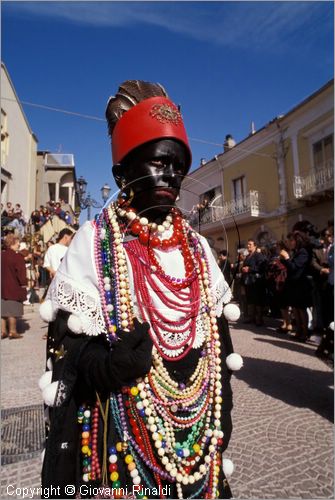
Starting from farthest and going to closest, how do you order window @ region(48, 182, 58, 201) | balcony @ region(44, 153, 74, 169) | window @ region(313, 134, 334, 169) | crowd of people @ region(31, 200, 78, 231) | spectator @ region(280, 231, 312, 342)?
1. window @ region(48, 182, 58, 201)
2. balcony @ region(44, 153, 74, 169)
3. crowd of people @ region(31, 200, 78, 231)
4. window @ region(313, 134, 334, 169)
5. spectator @ region(280, 231, 312, 342)

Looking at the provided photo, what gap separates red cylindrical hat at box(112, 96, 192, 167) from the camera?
4.51ft

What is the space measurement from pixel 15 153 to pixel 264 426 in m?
18.5

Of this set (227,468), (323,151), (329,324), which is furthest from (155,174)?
→ (323,151)

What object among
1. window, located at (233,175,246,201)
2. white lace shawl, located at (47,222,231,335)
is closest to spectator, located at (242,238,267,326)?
white lace shawl, located at (47,222,231,335)

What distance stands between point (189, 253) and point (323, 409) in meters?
2.82

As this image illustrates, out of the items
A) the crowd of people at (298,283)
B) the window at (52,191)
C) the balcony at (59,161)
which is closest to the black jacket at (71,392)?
the crowd of people at (298,283)

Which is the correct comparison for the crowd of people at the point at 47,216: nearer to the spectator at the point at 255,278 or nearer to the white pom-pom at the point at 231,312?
the spectator at the point at 255,278

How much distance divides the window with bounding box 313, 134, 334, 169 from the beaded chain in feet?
44.9

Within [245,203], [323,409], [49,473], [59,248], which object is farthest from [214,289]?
[245,203]

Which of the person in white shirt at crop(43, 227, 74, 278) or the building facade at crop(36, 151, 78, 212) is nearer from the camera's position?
the person in white shirt at crop(43, 227, 74, 278)

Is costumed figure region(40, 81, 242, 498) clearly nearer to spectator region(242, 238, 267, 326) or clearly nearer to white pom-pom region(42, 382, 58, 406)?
white pom-pom region(42, 382, 58, 406)

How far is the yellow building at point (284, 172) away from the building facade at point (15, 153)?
9.41 meters

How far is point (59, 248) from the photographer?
564cm

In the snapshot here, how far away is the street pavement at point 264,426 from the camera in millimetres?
2227
